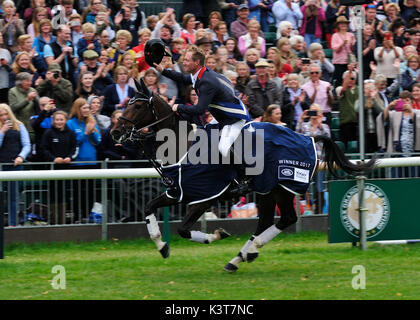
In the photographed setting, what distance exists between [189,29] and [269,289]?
27.9ft

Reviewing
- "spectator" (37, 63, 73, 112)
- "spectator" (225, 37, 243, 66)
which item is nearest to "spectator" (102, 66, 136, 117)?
"spectator" (37, 63, 73, 112)

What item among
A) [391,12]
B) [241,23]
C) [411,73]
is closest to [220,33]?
[241,23]

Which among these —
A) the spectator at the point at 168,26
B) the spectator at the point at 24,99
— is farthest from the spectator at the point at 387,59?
the spectator at the point at 24,99

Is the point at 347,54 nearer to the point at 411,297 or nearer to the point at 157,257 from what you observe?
the point at 157,257

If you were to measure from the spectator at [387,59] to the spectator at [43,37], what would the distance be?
647 cm

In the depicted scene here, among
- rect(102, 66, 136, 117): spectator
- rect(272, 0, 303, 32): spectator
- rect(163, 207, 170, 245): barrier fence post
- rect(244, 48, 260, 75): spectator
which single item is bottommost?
rect(163, 207, 170, 245): barrier fence post

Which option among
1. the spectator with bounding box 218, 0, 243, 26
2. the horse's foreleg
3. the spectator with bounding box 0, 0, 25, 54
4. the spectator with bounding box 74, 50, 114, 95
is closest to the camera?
the horse's foreleg

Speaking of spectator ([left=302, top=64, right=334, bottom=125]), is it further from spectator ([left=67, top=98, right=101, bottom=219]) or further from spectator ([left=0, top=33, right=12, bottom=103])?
spectator ([left=0, top=33, right=12, bottom=103])

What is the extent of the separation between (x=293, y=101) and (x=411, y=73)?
3029 millimetres

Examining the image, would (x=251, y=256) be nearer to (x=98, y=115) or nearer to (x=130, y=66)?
(x=98, y=115)

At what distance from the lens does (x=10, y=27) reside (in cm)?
1499

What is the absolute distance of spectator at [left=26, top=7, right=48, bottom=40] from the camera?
1530 cm

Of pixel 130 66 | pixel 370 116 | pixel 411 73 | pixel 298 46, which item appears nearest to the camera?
pixel 130 66

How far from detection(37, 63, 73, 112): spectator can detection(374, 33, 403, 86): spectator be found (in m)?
6.49
